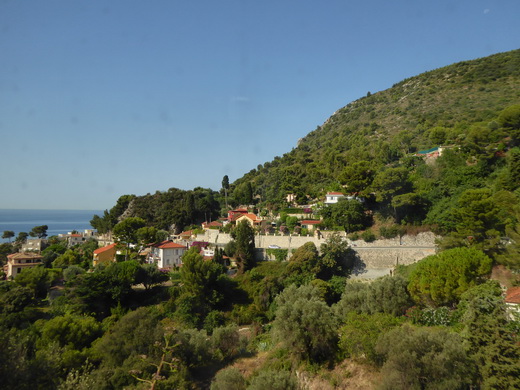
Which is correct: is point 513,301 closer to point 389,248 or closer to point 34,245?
point 389,248

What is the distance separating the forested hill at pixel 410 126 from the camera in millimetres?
49906

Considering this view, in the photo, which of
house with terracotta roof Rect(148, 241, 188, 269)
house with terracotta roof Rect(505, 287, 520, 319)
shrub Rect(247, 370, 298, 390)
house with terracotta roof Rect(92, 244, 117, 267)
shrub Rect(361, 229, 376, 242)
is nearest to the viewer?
shrub Rect(247, 370, 298, 390)

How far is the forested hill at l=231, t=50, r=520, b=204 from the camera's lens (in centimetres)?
4991

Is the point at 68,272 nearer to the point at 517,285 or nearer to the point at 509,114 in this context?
the point at 517,285

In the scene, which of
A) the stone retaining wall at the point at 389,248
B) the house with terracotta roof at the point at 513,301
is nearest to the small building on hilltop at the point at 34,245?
the stone retaining wall at the point at 389,248

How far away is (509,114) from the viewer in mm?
38500

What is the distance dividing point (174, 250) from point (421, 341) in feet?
110

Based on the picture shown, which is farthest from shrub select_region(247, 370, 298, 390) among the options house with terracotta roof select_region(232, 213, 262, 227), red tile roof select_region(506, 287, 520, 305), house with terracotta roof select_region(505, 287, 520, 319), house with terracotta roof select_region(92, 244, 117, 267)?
house with terracotta roof select_region(92, 244, 117, 267)

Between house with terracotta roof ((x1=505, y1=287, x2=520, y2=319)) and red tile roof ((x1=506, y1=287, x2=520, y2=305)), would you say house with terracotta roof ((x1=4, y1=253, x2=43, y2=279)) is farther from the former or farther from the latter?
red tile roof ((x1=506, y1=287, x2=520, y2=305))

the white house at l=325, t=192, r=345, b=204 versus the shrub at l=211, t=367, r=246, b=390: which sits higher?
the white house at l=325, t=192, r=345, b=204

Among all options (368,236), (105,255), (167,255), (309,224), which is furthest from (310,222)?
(105,255)

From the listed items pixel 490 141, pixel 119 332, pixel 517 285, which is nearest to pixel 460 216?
pixel 517 285

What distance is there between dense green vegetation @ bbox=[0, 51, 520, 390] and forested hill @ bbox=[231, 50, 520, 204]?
0.52m

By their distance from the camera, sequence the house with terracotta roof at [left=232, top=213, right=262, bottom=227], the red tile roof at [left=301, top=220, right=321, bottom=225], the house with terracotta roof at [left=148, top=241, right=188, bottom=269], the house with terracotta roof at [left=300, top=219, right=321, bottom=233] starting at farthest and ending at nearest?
the house with terracotta roof at [left=232, top=213, right=262, bottom=227]
the house with terracotta roof at [left=148, top=241, right=188, bottom=269]
the red tile roof at [left=301, top=220, right=321, bottom=225]
the house with terracotta roof at [left=300, top=219, right=321, bottom=233]
